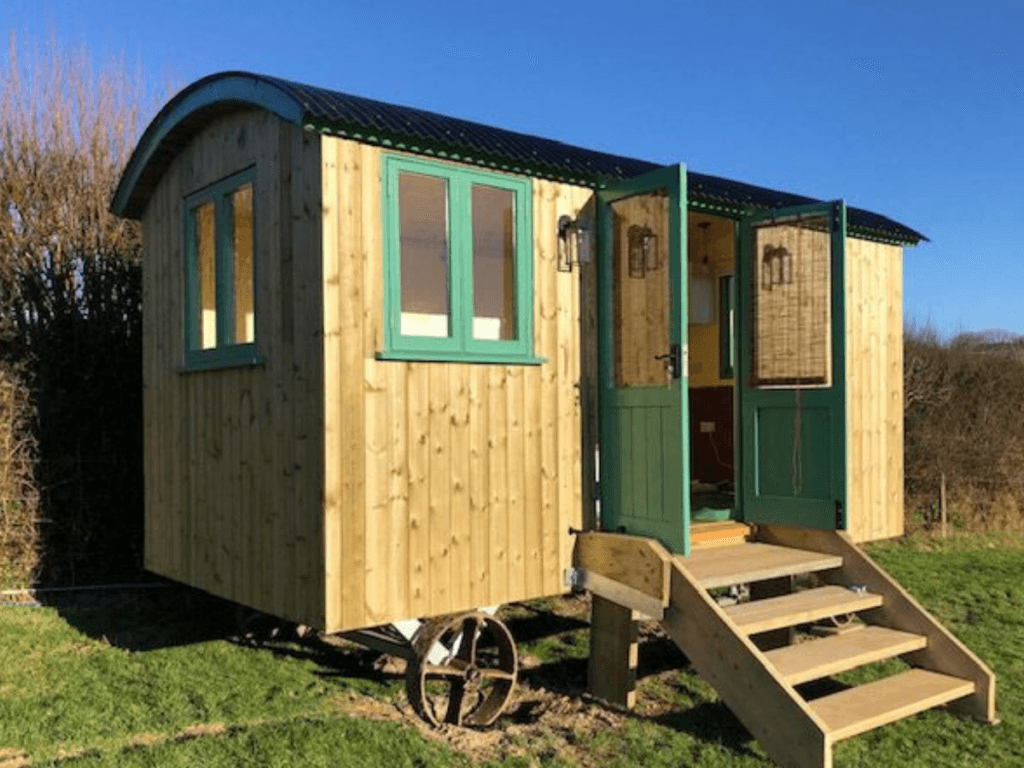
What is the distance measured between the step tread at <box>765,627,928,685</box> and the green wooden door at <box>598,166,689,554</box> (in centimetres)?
82

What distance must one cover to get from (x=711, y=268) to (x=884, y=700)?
4.40 m

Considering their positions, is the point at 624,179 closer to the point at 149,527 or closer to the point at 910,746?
the point at 910,746

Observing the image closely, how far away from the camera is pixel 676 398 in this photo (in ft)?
16.0

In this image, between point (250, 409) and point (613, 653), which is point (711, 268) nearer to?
point (613, 653)

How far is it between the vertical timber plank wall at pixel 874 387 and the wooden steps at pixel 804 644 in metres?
1.37

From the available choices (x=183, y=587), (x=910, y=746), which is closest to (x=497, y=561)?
(x=910, y=746)

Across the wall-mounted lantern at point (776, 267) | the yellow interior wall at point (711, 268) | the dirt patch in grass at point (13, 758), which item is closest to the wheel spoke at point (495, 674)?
the dirt patch in grass at point (13, 758)

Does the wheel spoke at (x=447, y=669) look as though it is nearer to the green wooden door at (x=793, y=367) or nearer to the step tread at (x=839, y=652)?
the step tread at (x=839, y=652)

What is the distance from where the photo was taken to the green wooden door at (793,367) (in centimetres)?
568

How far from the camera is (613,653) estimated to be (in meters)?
5.47

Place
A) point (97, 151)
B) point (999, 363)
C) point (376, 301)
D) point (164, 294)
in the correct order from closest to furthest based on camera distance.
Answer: point (376, 301) → point (164, 294) → point (97, 151) → point (999, 363)

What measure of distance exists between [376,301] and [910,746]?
3660 millimetres

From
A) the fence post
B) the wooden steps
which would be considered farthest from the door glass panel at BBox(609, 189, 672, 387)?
the fence post

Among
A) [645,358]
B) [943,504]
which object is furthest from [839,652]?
[943,504]
